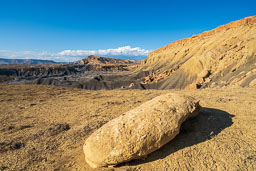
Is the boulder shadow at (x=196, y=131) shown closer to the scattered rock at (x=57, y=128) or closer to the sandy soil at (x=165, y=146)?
the sandy soil at (x=165, y=146)

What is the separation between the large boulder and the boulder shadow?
13.1 inches

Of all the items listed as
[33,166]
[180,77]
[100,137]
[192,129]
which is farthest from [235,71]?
[33,166]

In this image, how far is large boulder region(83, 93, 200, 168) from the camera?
3.46m

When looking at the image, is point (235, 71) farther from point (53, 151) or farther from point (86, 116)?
point (53, 151)

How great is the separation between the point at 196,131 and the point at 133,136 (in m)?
2.53

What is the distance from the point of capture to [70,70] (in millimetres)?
101938

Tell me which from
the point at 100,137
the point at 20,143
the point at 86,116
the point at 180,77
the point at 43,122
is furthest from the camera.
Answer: the point at 180,77

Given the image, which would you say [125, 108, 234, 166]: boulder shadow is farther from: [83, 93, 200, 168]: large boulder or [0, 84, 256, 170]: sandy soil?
[83, 93, 200, 168]: large boulder

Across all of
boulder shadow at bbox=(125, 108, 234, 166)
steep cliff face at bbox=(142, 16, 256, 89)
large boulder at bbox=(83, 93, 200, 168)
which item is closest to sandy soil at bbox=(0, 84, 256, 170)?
boulder shadow at bbox=(125, 108, 234, 166)

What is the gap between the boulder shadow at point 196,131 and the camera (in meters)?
3.81

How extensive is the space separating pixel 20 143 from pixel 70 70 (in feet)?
348

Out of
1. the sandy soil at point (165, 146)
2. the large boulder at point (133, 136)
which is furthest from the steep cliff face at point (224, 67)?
the large boulder at point (133, 136)

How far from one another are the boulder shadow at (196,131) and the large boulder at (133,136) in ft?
1.10

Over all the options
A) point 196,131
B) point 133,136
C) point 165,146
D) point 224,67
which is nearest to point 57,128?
point 133,136
